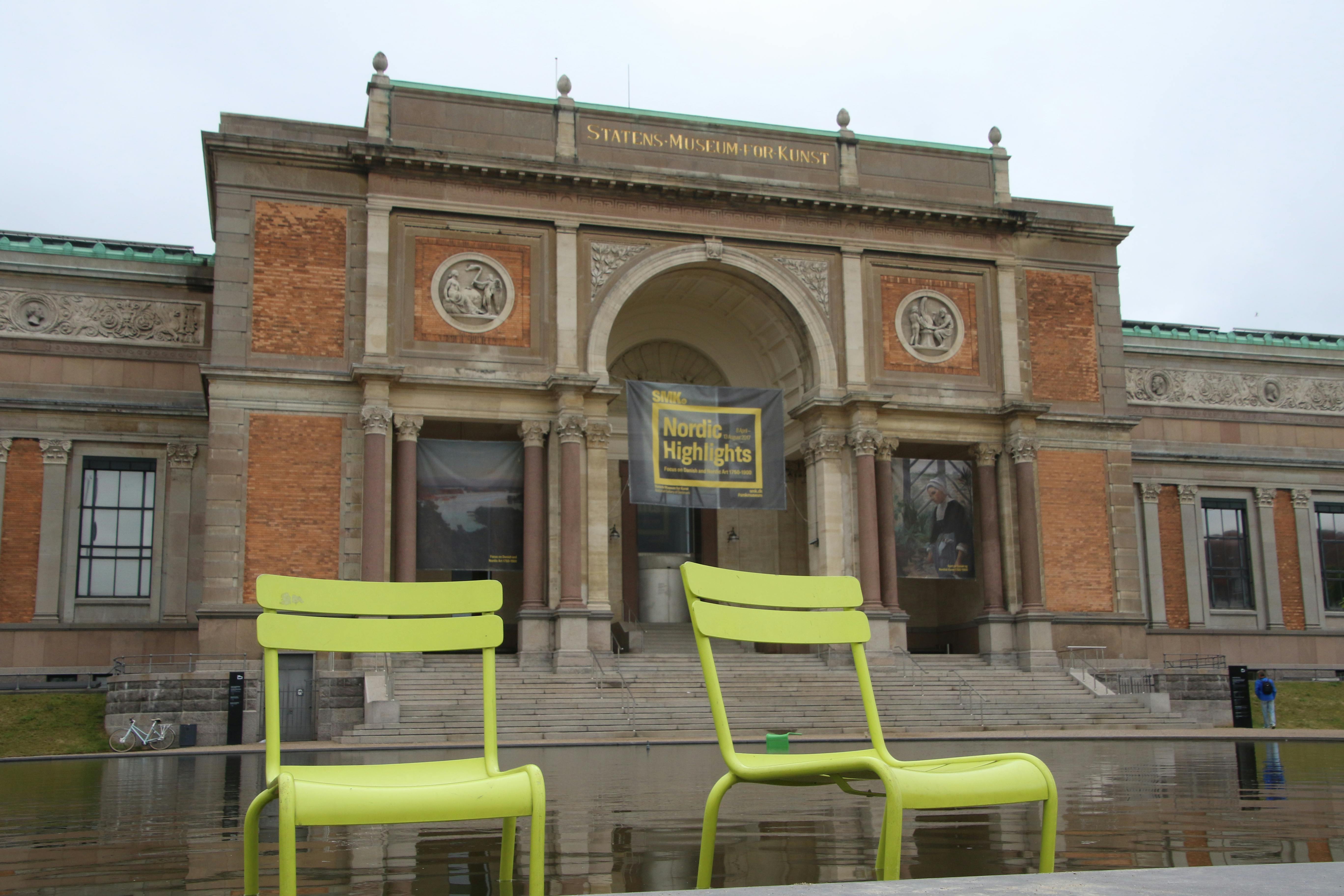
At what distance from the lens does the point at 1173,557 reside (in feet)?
111

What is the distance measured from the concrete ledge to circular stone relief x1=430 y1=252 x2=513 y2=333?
23510mm

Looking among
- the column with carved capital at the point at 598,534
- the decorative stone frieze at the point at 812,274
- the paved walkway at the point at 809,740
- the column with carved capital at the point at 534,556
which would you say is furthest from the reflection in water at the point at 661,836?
the decorative stone frieze at the point at 812,274

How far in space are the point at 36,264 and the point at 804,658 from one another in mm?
18903

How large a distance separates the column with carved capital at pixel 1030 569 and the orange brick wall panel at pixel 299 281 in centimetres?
1485

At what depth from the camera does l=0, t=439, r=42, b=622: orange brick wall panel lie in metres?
26.4

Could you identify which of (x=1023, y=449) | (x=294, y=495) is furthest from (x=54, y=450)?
(x=1023, y=449)

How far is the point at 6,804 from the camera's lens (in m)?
10.1

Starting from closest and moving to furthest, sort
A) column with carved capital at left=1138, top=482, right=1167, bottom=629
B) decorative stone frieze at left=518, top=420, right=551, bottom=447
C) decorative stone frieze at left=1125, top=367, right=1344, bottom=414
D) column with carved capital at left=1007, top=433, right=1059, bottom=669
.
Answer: decorative stone frieze at left=518, top=420, right=551, bottom=447 → column with carved capital at left=1007, top=433, right=1059, bottom=669 → column with carved capital at left=1138, top=482, right=1167, bottom=629 → decorative stone frieze at left=1125, top=367, right=1344, bottom=414

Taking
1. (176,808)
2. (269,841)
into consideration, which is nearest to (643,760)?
(176,808)

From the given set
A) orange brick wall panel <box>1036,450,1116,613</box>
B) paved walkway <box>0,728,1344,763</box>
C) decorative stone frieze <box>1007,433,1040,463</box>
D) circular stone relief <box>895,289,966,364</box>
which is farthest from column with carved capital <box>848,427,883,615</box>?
paved walkway <box>0,728,1344,763</box>

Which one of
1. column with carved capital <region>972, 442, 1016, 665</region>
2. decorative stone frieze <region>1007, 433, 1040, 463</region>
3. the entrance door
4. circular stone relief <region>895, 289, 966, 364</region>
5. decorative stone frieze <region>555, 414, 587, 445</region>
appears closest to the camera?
the entrance door

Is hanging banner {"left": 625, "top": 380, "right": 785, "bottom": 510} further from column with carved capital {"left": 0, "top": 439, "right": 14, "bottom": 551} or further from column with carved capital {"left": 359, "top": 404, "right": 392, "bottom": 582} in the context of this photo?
column with carved capital {"left": 0, "top": 439, "right": 14, "bottom": 551}

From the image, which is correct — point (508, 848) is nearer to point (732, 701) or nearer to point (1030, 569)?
point (732, 701)

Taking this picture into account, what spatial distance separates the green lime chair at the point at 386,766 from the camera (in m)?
3.64
